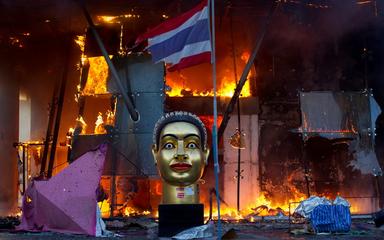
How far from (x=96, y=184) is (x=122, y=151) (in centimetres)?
341

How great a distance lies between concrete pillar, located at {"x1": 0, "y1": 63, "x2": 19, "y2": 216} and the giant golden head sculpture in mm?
7589

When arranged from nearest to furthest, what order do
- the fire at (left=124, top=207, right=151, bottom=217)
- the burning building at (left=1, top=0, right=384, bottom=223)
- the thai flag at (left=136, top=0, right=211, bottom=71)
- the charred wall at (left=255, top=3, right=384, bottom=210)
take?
the thai flag at (left=136, top=0, right=211, bottom=71) → the fire at (left=124, top=207, right=151, bottom=217) → the burning building at (left=1, top=0, right=384, bottom=223) → the charred wall at (left=255, top=3, right=384, bottom=210)

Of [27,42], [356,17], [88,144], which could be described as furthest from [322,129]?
[27,42]

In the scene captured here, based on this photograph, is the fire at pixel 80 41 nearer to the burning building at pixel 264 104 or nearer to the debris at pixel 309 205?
the burning building at pixel 264 104

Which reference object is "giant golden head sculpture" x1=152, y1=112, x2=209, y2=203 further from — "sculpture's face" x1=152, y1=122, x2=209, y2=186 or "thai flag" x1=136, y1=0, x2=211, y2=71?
"thai flag" x1=136, y1=0, x2=211, y2=71

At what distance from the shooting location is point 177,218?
11148 mm

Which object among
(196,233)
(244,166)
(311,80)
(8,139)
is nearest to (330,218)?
(196,233)

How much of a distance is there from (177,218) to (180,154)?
1.31 metres

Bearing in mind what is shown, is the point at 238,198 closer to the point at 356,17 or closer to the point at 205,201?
the point at 205,201

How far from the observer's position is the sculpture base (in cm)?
1110

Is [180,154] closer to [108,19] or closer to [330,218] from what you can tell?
[330,218]

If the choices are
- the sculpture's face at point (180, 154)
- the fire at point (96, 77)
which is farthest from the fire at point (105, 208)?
the sculpture's face at point (180, 154)

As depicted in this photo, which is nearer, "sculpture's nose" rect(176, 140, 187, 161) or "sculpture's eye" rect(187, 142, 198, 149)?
"sculpture's nose" rect(176, 140, 187, 161)

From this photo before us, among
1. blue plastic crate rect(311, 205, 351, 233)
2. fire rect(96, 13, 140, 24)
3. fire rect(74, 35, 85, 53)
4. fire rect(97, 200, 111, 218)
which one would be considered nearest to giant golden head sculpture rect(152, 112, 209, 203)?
blue plastic crate rect(311, 205, 351, 233)
